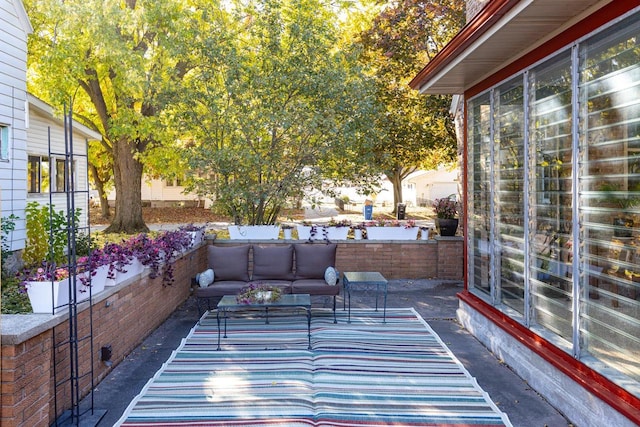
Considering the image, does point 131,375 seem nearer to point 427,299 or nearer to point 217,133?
point 427,299

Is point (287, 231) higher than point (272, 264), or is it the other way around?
point (287, 231)

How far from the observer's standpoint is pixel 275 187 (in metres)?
10.7

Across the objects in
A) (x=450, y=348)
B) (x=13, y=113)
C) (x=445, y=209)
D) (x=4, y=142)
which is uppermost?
(x=13, y=113)

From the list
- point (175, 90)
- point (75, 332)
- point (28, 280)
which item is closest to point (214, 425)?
point (75, 332)

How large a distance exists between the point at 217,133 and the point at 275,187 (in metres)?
1.66

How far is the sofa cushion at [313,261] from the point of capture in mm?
7965

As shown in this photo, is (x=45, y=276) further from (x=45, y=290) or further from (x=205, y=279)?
(x=205, y=279)

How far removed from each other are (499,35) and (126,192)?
1604cm

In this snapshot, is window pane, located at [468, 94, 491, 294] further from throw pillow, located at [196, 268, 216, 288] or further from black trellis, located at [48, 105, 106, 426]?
black trellis, located at [48, 105, 106, 426]

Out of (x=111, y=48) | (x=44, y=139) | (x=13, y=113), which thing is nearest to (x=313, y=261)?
(x=13, y=113)

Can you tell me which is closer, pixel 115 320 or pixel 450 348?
pixel 115 320

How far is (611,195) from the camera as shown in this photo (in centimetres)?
362

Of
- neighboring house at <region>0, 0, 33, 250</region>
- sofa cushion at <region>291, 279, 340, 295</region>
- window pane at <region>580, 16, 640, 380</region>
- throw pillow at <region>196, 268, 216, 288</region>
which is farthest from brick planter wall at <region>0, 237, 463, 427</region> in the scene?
window pane at <region>580, 16, 640, 380</region>

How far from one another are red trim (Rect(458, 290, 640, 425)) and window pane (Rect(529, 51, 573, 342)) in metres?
0.17
